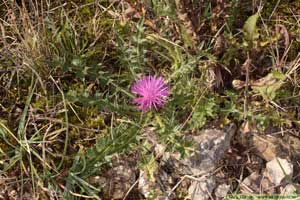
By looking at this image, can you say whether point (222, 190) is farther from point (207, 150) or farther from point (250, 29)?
point (250, 29)

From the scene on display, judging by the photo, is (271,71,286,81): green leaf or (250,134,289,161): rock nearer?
(271,71,286,81): green leaf

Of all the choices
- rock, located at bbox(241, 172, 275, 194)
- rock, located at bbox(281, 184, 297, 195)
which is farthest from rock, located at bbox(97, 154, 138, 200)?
rock, located at bbox(281, 184, 297, 195)

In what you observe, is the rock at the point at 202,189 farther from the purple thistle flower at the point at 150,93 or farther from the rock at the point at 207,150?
the purple thistle flower at the point at 150,93

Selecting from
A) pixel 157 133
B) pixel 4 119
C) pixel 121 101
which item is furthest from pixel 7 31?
pixel 157 133

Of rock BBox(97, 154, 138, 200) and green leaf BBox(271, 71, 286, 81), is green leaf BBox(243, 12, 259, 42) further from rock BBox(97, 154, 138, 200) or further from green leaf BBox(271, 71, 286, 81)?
rock BBox(97, 154, 138, 200)

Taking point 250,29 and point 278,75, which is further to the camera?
point 250,29

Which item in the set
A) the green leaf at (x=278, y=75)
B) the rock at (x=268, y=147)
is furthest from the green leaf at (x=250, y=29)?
the rock at (x=268, y=147)

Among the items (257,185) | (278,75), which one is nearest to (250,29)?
(278,75)
